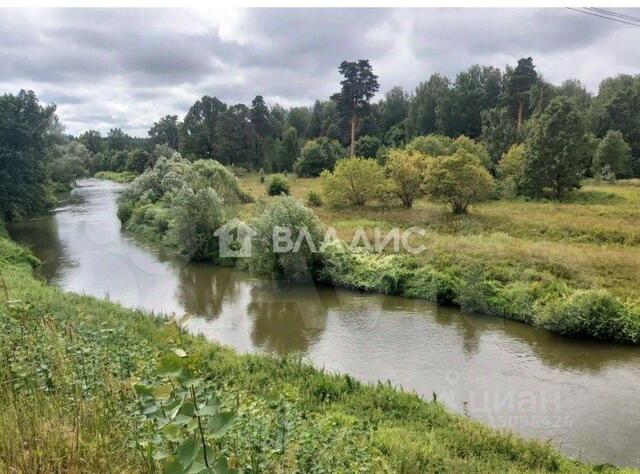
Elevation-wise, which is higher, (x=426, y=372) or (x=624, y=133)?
(x=624, y=133)

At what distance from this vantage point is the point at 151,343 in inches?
357

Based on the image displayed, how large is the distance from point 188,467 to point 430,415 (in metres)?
6.49

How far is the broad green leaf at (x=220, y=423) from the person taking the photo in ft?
7.18

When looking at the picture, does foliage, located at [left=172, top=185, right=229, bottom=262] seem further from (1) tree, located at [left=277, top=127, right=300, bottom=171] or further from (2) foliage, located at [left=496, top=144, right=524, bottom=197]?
(1) tree, located at [left=277, top=127, right=300, bottom=171]

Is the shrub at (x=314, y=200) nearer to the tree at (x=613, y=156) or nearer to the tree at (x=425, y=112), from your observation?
the tree at (x=613, y=156)

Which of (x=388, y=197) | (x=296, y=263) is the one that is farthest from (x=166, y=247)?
(x=388, y=197)

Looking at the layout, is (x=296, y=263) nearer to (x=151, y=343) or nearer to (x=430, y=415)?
(x=151, y=343)

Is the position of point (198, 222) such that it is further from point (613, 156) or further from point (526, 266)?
point (613, 156)

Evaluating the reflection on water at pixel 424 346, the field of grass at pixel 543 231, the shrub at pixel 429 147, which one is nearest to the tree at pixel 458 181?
the field of grass at pixel 543 231

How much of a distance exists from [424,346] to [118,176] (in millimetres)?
67171

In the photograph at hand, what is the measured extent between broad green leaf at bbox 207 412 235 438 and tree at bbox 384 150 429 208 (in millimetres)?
26522

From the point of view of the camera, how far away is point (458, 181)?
1001 inches

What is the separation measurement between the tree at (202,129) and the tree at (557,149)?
1359 inches

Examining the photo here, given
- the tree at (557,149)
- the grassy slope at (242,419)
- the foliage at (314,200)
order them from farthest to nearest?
1. the foliage at (314,200)
2. the tree at (557,149)
3. the grassy slope at (242,419)
